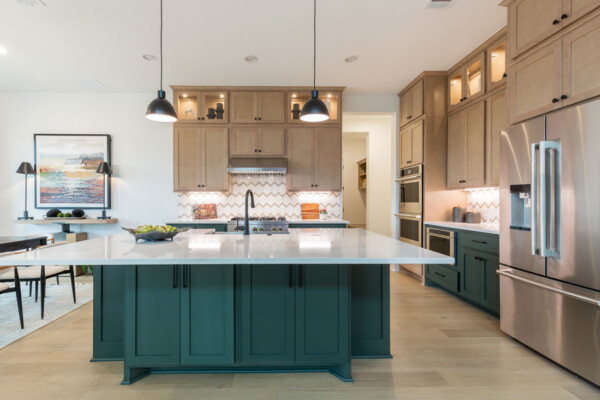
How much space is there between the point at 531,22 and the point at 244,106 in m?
3.51

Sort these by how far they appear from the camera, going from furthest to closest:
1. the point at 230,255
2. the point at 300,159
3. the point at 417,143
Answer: the point at 300,159 < the point at 417,143 < the point at 230,255

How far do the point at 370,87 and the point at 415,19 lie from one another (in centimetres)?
176

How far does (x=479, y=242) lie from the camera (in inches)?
124

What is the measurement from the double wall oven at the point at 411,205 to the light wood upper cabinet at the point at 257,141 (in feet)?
6.50

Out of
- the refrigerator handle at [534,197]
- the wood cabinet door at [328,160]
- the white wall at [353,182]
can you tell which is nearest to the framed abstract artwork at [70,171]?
the wood cabinet door at [328,160]

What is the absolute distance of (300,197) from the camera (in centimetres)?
498

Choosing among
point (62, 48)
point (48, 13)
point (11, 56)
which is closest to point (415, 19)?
point (48, 13)

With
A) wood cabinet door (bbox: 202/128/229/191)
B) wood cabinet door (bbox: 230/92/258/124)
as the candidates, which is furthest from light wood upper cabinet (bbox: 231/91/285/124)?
wood cabinet door (bbox: 202/128/229/191)

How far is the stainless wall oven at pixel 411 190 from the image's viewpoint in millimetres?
4293

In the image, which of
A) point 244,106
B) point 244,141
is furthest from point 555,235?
point 244,106

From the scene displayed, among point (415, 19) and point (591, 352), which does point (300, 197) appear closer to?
point (415, 19)

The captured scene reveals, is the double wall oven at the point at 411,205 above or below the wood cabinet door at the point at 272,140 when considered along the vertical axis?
below

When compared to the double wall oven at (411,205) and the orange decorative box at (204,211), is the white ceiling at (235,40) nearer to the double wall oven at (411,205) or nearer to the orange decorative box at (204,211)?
the double wall oven at (411,205)

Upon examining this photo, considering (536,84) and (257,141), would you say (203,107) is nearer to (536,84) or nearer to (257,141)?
(257,141)
